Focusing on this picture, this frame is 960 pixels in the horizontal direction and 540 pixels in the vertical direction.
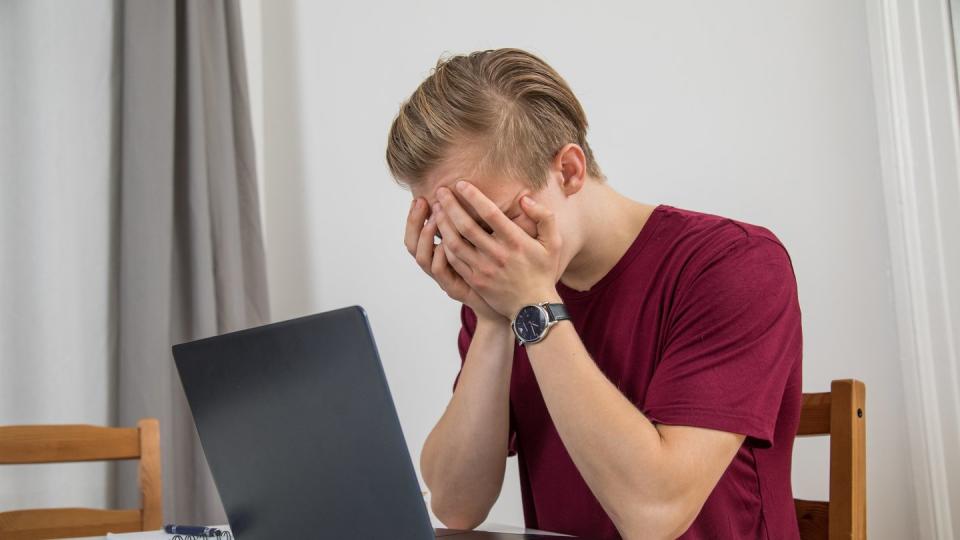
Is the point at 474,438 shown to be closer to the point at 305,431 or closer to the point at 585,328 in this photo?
the point at 585,328

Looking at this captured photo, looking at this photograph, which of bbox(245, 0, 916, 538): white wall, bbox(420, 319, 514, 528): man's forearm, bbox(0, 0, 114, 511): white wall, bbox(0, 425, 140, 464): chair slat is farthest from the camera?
bbox(0, 0, 114, 511): white wall

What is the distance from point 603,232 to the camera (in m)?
1.09

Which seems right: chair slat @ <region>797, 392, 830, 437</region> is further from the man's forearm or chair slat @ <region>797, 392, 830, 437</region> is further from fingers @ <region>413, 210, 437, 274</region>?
fingers @ <region>413, 210, 437, 274</region>

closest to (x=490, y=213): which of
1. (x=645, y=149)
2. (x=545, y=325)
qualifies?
(x=545, y=325)

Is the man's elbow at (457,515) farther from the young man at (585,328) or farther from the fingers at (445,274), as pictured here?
the fingers at (445,274)

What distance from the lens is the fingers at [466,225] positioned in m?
0.95

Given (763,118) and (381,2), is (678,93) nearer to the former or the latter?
(763,118)

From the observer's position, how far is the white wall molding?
1515mm

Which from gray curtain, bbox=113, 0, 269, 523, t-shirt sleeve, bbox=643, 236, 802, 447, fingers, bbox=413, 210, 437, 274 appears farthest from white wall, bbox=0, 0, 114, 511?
t-shirt sleeve, bbox=643, 236, 802, 447

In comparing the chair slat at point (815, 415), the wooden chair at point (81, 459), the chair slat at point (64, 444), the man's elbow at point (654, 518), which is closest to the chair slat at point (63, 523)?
the wooden chair at point (81, 459)

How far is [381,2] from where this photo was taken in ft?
7.97

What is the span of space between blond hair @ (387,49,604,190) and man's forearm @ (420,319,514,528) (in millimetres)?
208

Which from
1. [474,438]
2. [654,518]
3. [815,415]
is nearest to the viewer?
[654,518]

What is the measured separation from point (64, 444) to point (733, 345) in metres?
1.21
